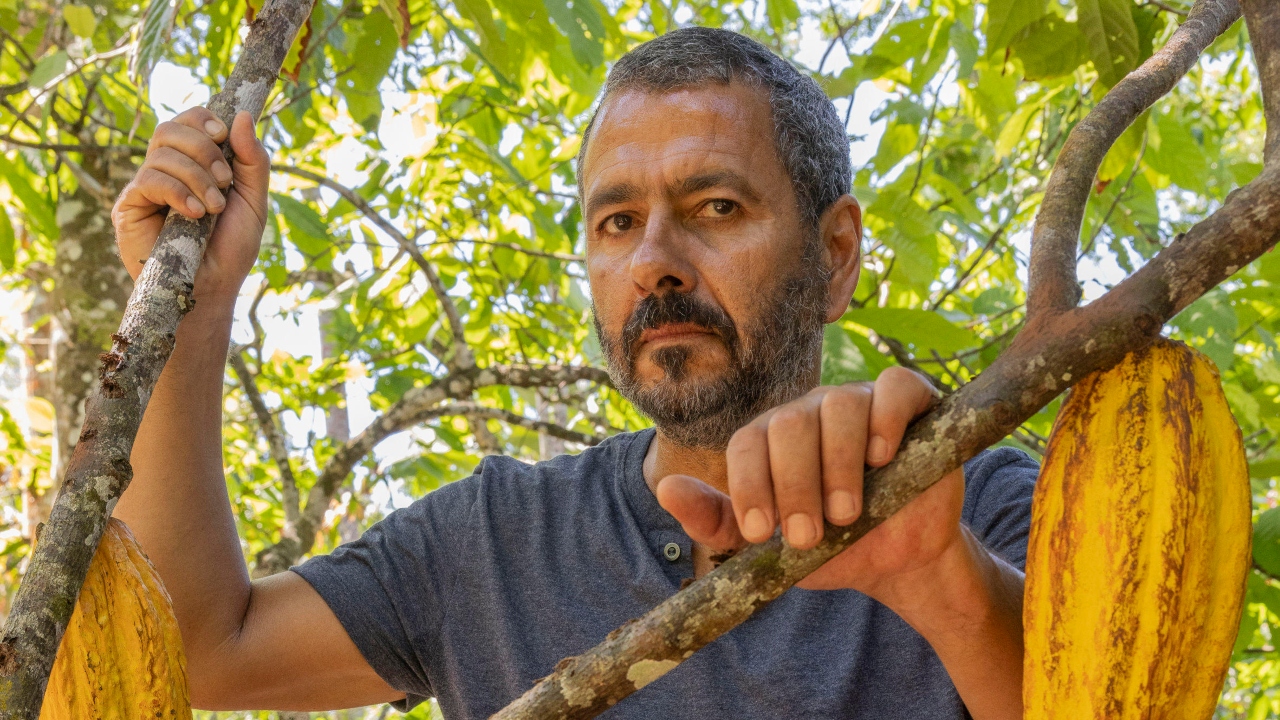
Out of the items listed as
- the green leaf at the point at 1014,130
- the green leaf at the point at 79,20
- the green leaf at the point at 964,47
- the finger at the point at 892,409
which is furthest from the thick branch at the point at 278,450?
the finger at the point at 892,409

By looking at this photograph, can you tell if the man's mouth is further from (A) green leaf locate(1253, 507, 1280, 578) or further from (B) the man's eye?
(A) green leaf locate(1253, 507, 1280, 578)

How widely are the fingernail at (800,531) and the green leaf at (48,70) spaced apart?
221 centimetres

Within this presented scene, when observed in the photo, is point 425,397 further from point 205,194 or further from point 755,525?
point 755,525

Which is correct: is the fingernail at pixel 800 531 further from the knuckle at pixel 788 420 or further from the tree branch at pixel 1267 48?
the tree branch at pixel 1267 48

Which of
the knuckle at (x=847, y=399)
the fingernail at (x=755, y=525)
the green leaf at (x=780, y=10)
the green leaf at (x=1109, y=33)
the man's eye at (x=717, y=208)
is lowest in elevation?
the fingernail at (x=755, y=525)

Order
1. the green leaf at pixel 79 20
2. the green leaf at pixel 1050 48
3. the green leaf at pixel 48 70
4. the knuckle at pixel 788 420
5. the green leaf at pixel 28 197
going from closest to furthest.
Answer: the knuckle at pixel 788 420
the green leaf at pixel 1050 48
the green leaf at pixel 48 70
the green leaf at pixel 28 197
the green leaf at pixel 79 20

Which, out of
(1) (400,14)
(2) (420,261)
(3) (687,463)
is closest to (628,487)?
(3) (687,463)

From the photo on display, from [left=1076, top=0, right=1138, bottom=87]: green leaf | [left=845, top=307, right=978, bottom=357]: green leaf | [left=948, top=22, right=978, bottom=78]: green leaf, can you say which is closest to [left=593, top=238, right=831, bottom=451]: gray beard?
[left=845, top=307, right=978, bottom=357]: green leaf

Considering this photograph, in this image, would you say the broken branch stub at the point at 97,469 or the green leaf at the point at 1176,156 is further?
the green leaf at the point at 1176,156

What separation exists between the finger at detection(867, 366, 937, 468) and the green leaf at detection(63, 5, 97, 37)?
9.48 feet

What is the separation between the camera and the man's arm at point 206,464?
1.13 meters

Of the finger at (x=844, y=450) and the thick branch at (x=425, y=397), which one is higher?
the thick branch at (x=425, y=397)

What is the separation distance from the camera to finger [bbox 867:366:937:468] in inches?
27.8

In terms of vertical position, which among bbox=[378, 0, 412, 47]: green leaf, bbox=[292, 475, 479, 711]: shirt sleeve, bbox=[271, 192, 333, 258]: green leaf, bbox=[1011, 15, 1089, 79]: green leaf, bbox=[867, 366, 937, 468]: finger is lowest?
bbox=[867, 366, 937, 468]: finger
